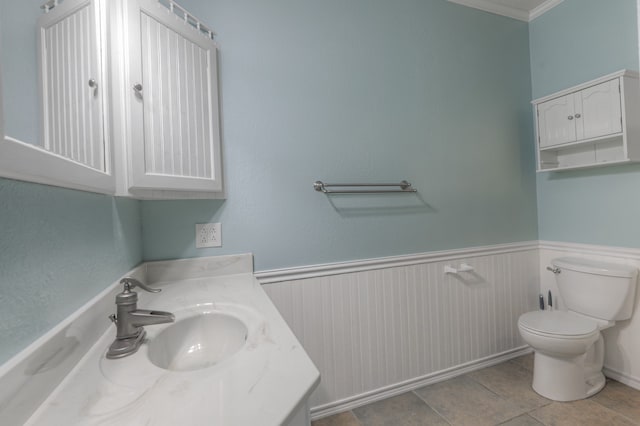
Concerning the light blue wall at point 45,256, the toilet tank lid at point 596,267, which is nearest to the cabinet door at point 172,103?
the light blue wall at point 45,256

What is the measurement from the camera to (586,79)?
182 cm

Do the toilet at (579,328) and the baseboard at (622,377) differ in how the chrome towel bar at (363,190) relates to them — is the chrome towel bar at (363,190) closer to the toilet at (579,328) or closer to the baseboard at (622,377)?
the toilet at (579,328)

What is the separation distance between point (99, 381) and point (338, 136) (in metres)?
1.41

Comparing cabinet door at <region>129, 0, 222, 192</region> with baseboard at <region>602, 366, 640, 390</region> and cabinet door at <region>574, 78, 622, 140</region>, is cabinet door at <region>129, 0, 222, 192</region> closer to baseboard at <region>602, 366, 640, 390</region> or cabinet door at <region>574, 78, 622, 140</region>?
cabinet door at <region>574, 78, 622, 140</region>

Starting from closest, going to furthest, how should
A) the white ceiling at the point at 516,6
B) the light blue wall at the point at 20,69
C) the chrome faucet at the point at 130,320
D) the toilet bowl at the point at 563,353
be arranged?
the light blue wall at the point at 20,69 → the chrome faucet at the point at 130,320 → the toilet bowl at the point at 563,353 → the white ceiling at the point at 516,6

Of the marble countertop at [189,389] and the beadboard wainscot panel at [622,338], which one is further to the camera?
the beadboard wainscot panel at [622,338]

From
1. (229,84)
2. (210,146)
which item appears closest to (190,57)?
(229,84)

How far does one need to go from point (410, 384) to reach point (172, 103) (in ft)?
6.37

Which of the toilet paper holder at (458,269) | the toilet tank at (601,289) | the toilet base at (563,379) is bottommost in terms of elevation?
the toilet base at (563,379)

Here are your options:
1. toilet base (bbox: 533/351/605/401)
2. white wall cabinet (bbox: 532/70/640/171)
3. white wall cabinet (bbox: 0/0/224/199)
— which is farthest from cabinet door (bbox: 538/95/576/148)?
white wall cabinet (bbox: 0/0/224/199)

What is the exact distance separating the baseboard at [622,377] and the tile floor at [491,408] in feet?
0.11

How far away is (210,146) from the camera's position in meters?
1.26

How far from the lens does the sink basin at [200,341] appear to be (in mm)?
792

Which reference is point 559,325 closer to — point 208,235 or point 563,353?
point 563,353
